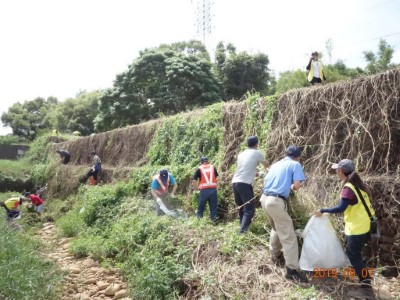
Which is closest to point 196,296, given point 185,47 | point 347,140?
point 347,140

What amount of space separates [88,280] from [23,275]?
138 cm

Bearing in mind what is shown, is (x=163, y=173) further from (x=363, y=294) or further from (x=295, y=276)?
(x=363, y=294)

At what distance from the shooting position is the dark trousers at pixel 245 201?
5297 mm

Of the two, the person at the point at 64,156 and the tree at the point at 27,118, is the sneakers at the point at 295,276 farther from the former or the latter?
the tree at the point at 27,118

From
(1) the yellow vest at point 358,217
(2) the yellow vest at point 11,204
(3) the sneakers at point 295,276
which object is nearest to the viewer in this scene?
(1) the yellow vest at point 358,217

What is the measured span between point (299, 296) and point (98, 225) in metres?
6.52

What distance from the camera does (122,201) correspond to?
30.5 feet

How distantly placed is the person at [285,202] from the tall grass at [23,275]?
355 cm

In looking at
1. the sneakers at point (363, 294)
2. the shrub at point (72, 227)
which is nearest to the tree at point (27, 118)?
the shrub at point (72, 227)

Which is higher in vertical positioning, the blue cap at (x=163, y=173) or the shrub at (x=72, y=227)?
the blue cap at (x=163, y=173)

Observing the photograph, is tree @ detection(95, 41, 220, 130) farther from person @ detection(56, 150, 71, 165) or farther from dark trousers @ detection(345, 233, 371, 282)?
dark trousers @ detection(345, 233, 371, 282)

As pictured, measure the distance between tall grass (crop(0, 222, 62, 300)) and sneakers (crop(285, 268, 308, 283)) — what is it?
3.53 metres

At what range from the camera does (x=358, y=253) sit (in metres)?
3.59

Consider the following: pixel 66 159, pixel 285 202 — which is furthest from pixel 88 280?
pixel 66 159
